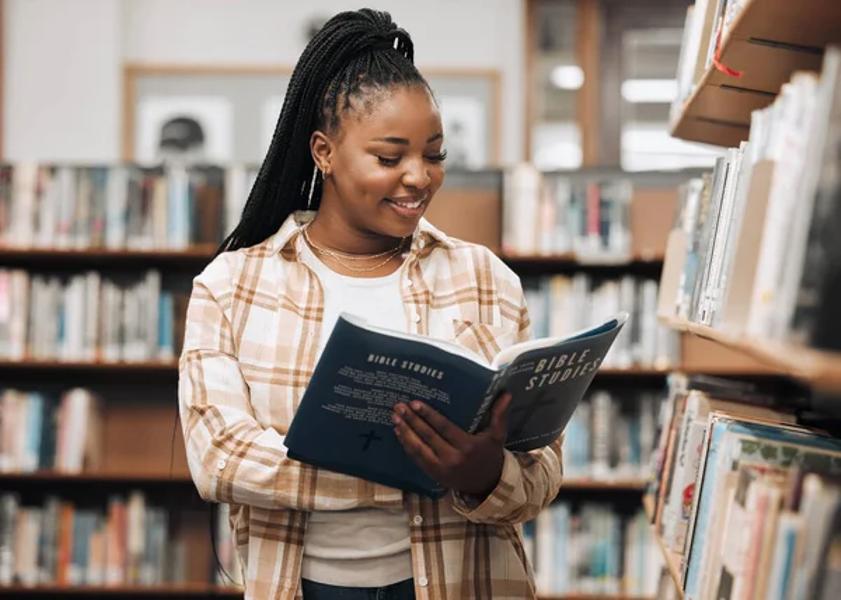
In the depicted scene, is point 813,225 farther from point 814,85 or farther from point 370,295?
point 370,295

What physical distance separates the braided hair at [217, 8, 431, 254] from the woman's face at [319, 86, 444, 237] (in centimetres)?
4

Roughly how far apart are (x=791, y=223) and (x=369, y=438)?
0.63 metres

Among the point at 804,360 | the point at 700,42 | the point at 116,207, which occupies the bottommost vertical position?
the point at 804,360

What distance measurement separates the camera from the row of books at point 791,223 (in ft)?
2.81

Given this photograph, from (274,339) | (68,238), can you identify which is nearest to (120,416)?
(68,238)

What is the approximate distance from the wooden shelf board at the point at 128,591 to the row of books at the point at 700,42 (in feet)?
7.77

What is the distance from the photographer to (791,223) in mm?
980

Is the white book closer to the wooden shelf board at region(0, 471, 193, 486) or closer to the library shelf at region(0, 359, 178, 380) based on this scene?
the library shelf at region(0, 359, 178, 380)

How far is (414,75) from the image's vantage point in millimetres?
1620

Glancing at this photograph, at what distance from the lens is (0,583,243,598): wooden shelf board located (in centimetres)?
392

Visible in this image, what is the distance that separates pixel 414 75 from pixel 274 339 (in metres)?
0.40

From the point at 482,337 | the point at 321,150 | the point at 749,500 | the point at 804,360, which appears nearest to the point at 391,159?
the point at 321,150

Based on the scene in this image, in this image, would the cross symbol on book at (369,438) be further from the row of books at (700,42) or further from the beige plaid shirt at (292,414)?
the row of books at (700,42)

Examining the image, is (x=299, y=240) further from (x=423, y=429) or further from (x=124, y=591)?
(x=124, y=591)
